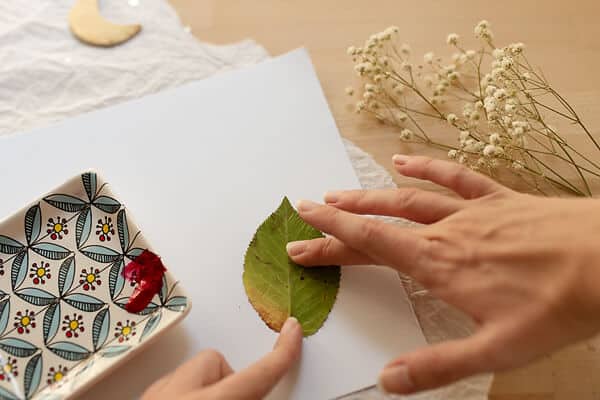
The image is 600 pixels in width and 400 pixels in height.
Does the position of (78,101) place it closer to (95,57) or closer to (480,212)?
(95,57)

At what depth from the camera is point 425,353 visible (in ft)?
1.96

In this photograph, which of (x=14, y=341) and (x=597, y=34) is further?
(x=597, y=34)

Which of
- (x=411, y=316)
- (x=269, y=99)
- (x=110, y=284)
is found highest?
(x=269, y=99)

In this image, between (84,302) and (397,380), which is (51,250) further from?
(397,380)

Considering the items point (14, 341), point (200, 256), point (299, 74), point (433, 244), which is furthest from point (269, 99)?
point (14, 341)

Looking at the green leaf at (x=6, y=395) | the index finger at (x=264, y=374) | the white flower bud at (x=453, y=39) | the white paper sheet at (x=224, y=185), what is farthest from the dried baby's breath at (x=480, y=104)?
the green leaf at (x=6, y=395)

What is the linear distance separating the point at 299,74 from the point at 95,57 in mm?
350

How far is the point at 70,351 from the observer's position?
708mm

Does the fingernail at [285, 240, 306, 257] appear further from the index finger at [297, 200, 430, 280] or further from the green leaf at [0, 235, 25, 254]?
the green leaf at [0, 235, 25, 254]

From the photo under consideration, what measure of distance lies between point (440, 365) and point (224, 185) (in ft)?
1.36

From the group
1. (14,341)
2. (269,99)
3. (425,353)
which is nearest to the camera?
(425,353)

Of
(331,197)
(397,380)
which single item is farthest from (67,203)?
(397,380)

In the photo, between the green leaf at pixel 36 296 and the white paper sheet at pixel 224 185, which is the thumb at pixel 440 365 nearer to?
the white paper sheet at pixel 224 185

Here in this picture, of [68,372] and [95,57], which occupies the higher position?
[95,57]
